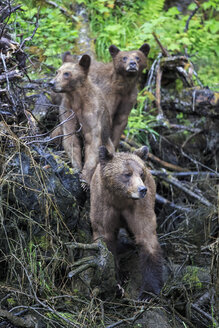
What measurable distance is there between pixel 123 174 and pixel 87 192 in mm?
1145

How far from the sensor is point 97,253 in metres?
5.23

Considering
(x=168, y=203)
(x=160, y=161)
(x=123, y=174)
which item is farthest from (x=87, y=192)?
(x=160, y=161)

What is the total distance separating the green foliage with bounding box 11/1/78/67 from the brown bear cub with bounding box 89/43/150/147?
1.27 meters

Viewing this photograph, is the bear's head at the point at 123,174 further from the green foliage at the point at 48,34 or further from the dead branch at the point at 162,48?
the dead branch at the point at 162,48

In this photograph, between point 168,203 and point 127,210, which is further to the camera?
point 168,203

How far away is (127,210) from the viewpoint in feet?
18.8

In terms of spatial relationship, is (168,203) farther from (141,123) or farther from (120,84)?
(120,84)

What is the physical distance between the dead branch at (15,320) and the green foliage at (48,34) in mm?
5783

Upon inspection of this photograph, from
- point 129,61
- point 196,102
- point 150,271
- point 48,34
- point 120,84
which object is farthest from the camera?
point 48,34

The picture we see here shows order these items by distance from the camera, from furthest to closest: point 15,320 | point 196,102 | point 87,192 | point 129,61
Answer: point 196,102 → point 129,61 → point 87,192 → point 15,320

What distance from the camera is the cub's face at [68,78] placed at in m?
7.21

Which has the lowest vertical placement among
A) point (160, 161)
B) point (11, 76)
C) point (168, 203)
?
point (168, 203)

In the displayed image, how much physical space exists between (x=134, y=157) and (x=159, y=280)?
4.75 feet

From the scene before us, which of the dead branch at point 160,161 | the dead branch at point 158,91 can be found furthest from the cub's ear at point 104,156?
the dead branch at point 158,91
